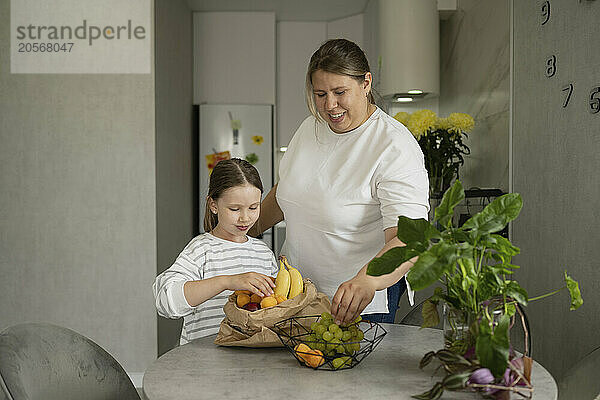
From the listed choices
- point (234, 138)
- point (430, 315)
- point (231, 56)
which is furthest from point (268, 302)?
point (231, 56)

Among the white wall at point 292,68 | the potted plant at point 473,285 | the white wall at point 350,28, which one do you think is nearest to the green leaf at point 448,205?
the potted plant at point 473,285

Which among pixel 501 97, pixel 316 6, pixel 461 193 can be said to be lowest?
pixel 461 193

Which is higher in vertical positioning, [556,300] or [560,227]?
[560,227]

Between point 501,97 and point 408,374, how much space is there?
6.57 ft

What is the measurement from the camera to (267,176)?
5.13 metres

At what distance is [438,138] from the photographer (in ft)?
10.3

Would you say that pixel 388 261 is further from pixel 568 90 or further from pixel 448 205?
pixel 568 90

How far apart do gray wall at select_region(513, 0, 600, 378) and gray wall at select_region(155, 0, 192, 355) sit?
6.24 feet

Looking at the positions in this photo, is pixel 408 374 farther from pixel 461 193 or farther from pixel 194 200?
pixel 194 200

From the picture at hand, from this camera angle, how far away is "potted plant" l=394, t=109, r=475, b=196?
305cm

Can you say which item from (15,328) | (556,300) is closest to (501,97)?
(556,300)

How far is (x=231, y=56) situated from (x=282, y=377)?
14.8 feet

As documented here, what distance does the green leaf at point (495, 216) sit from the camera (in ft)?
3.58

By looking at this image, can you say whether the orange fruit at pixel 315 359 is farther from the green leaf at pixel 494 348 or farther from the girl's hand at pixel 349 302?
the green leaf at pixel 494 348
